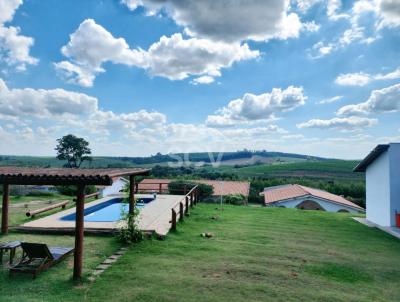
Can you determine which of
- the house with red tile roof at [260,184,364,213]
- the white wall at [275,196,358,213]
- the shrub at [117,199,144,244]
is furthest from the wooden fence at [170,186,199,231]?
the white wall at [275,196,358,213]

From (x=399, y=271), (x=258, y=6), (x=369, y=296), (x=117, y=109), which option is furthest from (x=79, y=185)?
(x=117, y=109)

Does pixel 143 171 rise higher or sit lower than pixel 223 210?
higher

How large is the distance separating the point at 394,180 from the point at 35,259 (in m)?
13.5

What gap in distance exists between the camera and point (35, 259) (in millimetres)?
6637

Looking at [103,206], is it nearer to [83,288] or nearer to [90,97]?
[90,97]

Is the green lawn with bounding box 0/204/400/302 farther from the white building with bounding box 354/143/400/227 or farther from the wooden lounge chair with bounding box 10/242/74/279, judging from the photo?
the white building with bounding box 354/143/400/227

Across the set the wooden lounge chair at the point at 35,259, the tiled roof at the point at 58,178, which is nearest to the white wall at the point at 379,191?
the tiled roof at the point at 58,178

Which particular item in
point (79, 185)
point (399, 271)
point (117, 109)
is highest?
point (117, 109)

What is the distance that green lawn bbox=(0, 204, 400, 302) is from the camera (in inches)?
211

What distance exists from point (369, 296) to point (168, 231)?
5.91 meters

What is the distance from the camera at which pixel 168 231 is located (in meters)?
9.77

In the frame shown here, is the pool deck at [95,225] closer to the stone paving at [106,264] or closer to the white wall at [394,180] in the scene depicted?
the stone paving at [106,264]

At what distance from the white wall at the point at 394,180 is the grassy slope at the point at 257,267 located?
87.5 inches

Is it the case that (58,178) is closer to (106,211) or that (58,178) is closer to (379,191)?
(106,211)
